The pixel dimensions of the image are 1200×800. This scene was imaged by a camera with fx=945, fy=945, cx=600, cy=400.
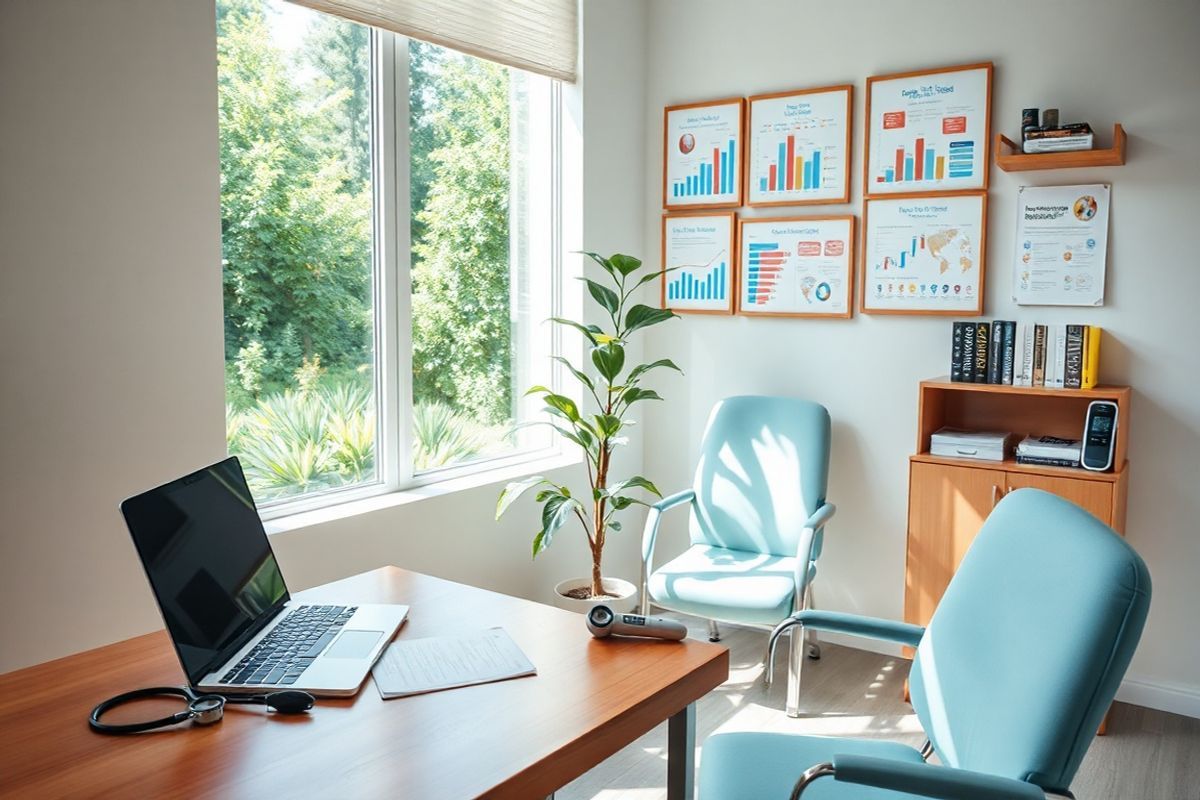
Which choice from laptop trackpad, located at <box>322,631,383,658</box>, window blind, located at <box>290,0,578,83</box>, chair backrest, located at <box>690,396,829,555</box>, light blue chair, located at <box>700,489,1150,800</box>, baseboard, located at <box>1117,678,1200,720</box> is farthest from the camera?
chair backrest, located at <box>690,396,829,555</box>

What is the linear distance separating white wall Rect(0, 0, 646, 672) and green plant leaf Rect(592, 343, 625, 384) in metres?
1.26

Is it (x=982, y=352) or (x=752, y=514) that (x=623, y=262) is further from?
(x=982, y=352)

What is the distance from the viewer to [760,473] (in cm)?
367

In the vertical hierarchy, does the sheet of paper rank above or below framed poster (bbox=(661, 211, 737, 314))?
below

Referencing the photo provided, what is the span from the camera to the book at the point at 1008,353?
3.24 meters

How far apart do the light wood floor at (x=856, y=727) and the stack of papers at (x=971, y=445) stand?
885 millimetres

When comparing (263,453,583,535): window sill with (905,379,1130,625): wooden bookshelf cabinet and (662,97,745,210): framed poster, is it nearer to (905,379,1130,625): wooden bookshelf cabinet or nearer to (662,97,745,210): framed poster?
(662,97,745,210): framed poster

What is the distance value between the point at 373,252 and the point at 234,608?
1750 mm

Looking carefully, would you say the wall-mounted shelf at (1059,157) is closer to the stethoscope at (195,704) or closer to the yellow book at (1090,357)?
the yellow book at (1090,357)

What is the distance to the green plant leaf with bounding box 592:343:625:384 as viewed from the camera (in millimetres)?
3455

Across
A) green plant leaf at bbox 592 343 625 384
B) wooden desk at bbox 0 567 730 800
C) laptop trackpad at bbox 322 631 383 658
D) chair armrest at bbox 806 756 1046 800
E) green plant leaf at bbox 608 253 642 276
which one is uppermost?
green plant leaf at bbox 608 253 642 276

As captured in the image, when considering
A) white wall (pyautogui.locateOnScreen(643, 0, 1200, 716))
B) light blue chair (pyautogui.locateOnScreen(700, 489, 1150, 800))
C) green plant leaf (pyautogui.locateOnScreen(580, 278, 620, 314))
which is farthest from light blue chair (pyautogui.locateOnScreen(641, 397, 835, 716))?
light blue chair (pyautogui.locateOnScreen(700, 489, 1150, 800))

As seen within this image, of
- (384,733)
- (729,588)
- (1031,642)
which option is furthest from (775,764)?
(729,588)

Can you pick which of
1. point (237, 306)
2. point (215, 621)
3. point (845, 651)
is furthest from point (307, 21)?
point (845, 651)
